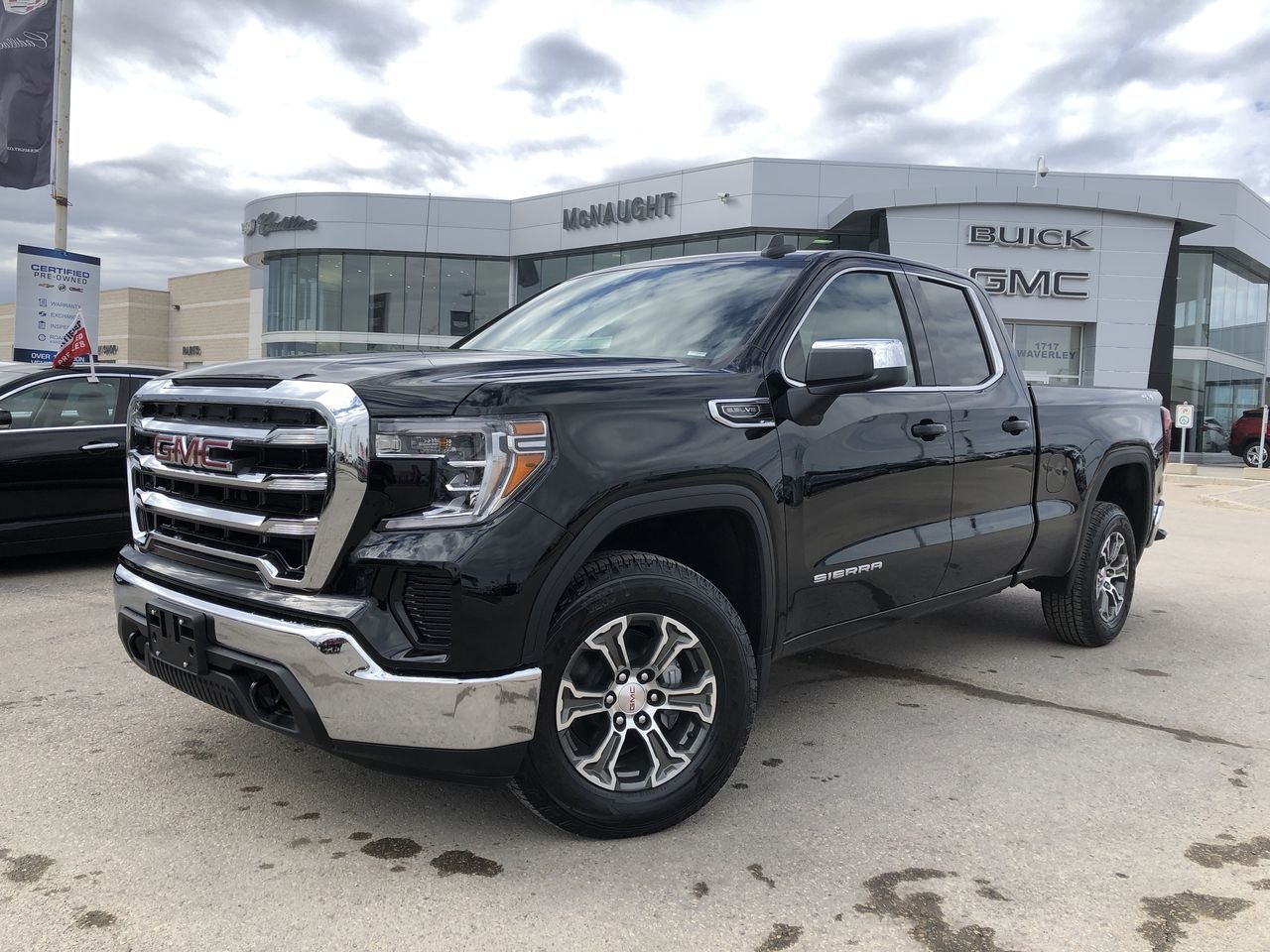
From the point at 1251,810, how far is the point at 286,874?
120 inches

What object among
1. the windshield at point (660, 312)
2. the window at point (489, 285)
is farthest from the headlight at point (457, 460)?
the window at point (489, 285)

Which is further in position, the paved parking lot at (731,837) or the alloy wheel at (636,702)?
the alloy wheel at (636,702)

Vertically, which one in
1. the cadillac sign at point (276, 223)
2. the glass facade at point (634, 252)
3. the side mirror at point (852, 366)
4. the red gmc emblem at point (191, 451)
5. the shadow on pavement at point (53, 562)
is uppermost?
the cadillac sign at point (276, 223)

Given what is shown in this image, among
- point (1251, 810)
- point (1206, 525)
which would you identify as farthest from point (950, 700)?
point (1206, 525)

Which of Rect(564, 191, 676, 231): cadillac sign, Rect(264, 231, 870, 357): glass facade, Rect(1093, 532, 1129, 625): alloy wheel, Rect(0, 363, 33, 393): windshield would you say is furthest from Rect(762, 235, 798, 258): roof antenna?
Rect(264, 231, 870, 357): glass facade

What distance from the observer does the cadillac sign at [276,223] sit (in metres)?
37.3

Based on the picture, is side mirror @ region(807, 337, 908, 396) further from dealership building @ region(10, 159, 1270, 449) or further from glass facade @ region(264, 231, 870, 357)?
glass facade @ region(264, 231, 870, 357)

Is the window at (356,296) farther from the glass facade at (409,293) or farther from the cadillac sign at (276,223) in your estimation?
the cadillac sign at (276,223)

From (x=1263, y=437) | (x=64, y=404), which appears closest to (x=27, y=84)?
(x=64, y=404)

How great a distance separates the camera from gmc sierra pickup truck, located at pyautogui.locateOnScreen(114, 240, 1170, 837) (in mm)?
2539

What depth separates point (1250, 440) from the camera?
25875 millimetres

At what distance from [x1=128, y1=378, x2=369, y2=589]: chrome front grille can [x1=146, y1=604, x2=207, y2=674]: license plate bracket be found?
194 mm

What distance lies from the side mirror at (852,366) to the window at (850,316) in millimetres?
97

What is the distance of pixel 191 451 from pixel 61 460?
15.8 feet
